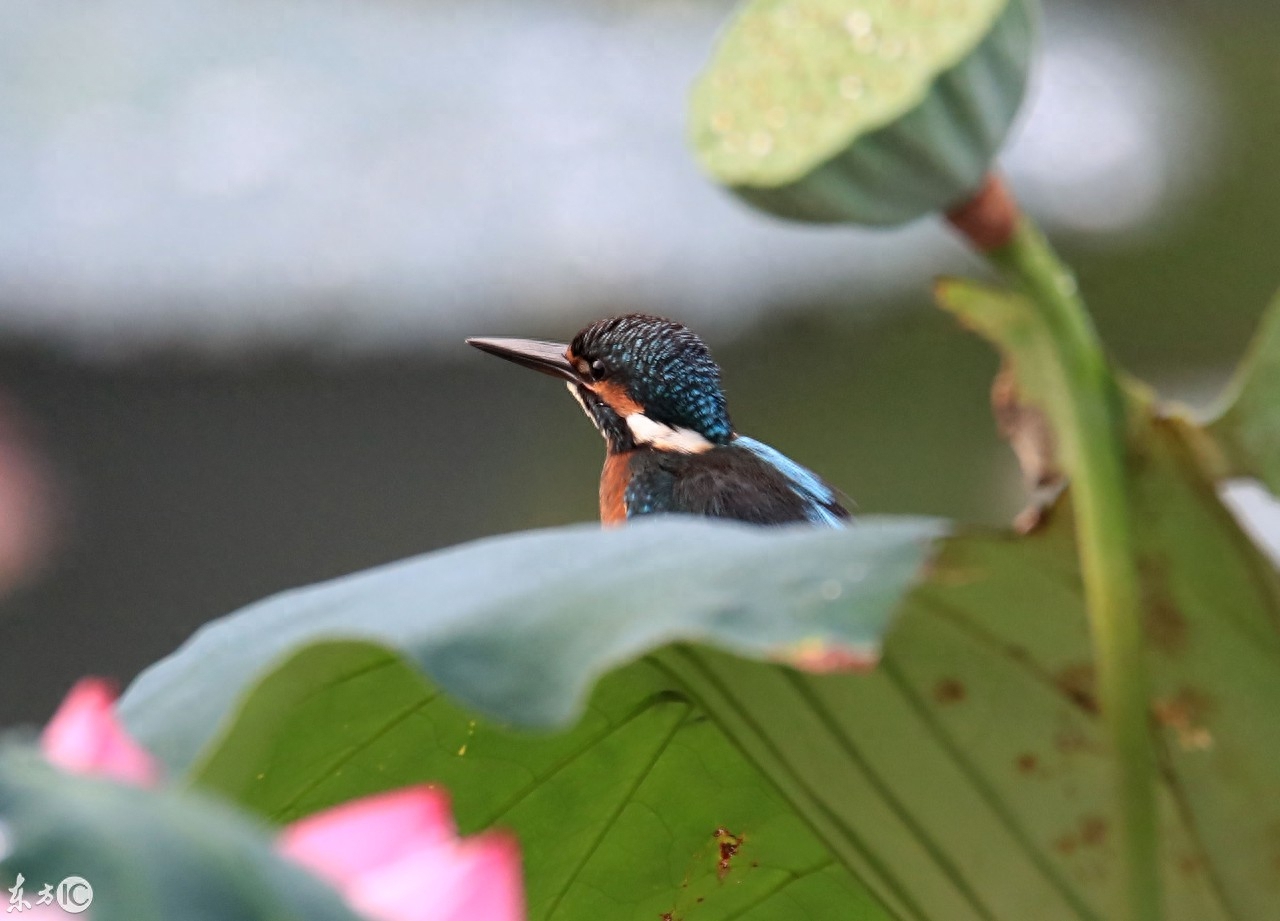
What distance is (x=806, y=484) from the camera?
975mm

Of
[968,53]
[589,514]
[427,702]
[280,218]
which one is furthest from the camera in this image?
[280,218]

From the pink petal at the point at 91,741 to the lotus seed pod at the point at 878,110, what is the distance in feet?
0.42

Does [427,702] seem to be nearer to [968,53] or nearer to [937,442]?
[968,53]

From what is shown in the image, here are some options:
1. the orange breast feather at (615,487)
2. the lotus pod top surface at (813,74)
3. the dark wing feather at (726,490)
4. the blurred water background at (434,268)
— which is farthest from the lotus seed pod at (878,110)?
the blurred water background at (434,268)

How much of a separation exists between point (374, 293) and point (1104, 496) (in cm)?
263

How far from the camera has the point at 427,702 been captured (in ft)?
1.13

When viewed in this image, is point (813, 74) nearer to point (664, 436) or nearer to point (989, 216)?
point (989, 216)

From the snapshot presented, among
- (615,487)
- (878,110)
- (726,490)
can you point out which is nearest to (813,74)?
(878,110)

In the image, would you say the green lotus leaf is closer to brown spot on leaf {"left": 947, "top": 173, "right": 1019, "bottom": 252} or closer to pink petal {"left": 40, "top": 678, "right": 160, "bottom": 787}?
brown spot on leaf {"left": 947, "top": 173, "right": 1019, "bottom": 252}

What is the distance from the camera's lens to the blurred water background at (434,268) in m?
2.66

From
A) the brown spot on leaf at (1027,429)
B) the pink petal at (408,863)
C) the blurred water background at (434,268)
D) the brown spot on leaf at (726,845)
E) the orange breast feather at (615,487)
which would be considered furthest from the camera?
the blurred water background at (434,268)

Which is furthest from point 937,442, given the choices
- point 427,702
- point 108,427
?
point 427,702

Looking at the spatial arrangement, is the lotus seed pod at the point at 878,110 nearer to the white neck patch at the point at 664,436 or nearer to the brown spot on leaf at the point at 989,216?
the brown spot on leaf at the point at 989,216

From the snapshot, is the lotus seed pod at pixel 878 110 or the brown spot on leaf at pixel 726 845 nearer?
the lotus seed pod at pixel 878 110
